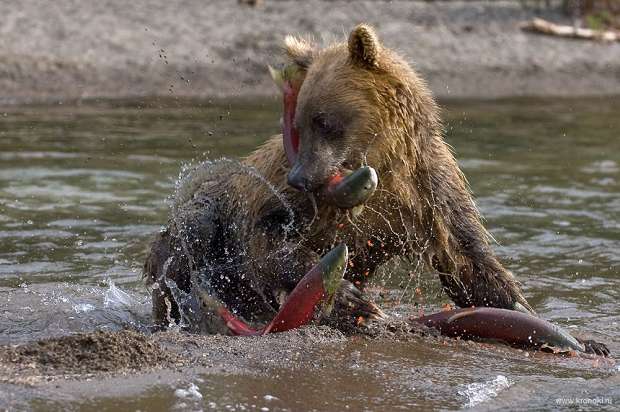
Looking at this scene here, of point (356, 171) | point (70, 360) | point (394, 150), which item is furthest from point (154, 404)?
point (394, 150)

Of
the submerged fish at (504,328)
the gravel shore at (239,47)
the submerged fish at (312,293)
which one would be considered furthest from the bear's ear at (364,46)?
the gravel shore at (239,47)

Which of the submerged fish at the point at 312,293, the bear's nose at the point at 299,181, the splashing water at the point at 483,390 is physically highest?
the bear's nose at the point at 299,181

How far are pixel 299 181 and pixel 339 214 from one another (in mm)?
577

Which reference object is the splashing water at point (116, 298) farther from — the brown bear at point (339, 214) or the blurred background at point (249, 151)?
the brown bear at point (339, 214)

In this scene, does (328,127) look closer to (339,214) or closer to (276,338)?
(339,214)

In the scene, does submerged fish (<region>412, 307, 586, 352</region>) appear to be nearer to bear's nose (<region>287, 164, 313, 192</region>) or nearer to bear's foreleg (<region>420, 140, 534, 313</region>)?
bear's foreleg (<region>420, 140, 534, 313</region>)

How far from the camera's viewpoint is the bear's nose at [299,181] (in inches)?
237

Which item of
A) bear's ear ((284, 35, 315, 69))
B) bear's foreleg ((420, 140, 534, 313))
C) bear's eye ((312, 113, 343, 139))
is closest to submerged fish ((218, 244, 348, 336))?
bear's eye ((312, 113, 343, 139))

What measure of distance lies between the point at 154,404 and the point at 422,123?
235 centimetres

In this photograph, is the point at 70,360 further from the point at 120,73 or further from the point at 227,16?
the point at 227,16

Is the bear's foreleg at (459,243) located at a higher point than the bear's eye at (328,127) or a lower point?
lower

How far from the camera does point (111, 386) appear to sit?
514 cm

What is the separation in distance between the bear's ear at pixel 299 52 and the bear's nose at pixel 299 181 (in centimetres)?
90

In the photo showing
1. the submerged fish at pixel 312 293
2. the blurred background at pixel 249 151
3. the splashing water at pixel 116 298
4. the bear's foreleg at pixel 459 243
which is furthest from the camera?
the splashing water at pixel 116 298
